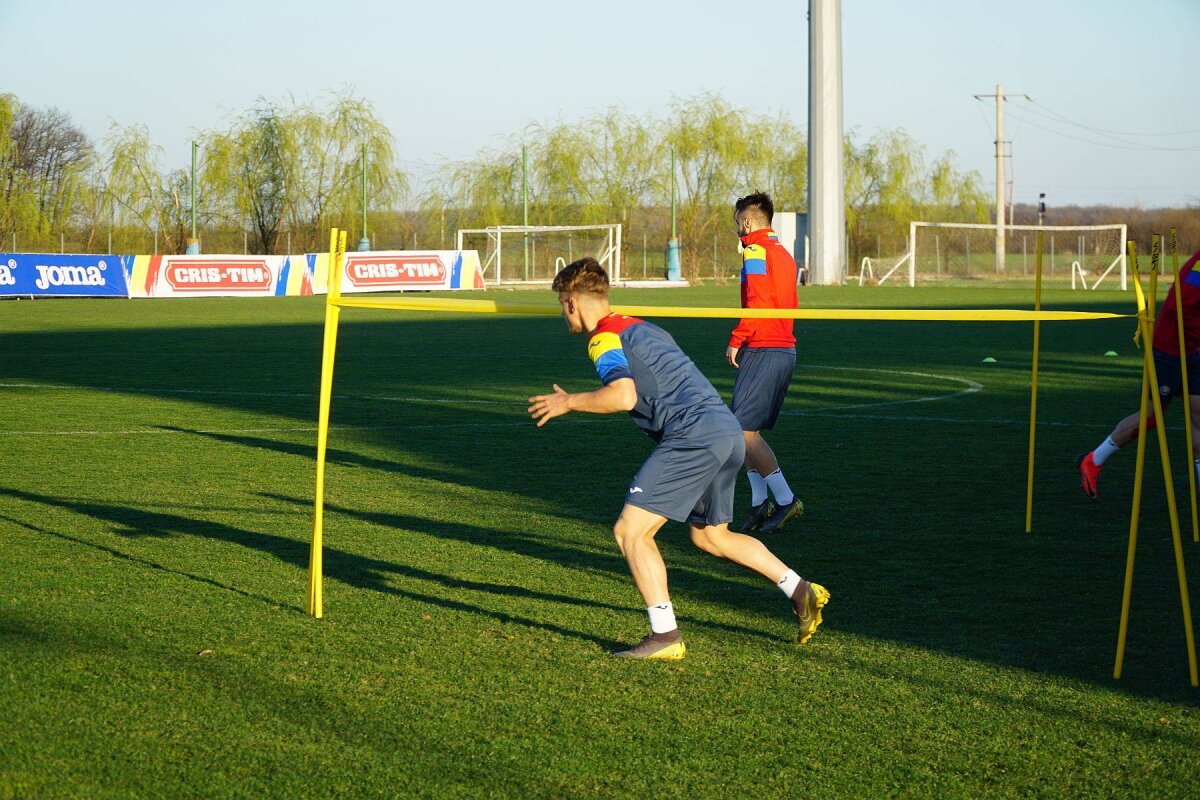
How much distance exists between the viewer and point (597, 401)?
5.04 m

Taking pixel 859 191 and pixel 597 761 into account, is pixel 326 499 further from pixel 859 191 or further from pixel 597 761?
pixel 859 191

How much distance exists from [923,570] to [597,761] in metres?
3.02

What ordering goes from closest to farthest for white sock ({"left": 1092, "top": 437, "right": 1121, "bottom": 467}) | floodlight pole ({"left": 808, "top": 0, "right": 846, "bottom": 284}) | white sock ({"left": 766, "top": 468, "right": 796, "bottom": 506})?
white sock ({"left": 766, "top": 468, "right": 796, "bottom": 506}) → white sock ({"left": 1092, "top": 437, "right": 1121, "bottom": 467}) → floodlight pole ({"left": 808, "top": 0, "right": 846, "bottom": 284})

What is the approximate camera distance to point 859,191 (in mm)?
70500

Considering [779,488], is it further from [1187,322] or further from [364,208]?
[364,208]

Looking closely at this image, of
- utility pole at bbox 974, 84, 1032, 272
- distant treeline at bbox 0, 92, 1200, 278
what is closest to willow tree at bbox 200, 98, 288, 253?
distant treeline at bbox 0, 92, 1200, 278

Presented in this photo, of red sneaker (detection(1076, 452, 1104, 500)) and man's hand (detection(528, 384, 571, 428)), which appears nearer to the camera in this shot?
man's hand (detection(528, 384, 571, 428))

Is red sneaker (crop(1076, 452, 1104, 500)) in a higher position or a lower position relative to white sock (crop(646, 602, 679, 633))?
→ higher

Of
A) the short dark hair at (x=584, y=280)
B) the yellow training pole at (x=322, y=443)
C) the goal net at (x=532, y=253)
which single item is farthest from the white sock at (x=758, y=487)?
the goal net at (x=532, y=253)

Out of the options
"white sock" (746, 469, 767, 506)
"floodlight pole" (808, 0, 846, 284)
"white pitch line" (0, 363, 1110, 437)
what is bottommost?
"white sock" (746, 469, 767, 506)

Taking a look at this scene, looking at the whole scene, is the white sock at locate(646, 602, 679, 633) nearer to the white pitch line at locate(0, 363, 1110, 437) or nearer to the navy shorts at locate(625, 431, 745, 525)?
the navy shorts at locate(625, 431, 745, 525)

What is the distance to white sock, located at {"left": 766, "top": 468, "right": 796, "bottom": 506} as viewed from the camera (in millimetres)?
7941

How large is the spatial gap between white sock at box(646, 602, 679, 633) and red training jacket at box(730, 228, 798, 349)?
9.60ft

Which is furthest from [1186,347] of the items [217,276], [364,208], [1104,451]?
[364,208]
